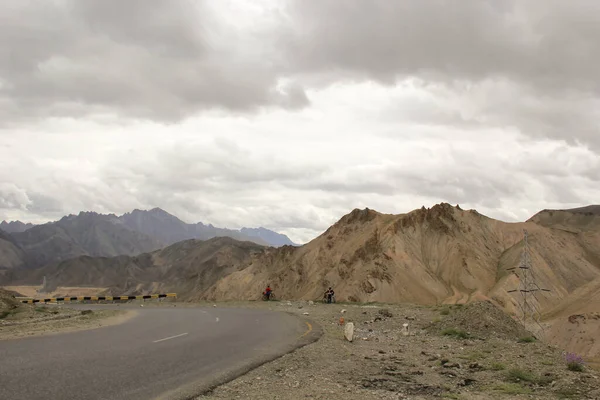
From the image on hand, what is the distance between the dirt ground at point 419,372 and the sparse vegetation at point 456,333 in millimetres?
48

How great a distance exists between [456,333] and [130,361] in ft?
43.2

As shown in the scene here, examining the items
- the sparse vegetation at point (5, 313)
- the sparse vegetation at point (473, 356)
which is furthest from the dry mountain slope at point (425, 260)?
the sparse vegetation at point (473, 356)

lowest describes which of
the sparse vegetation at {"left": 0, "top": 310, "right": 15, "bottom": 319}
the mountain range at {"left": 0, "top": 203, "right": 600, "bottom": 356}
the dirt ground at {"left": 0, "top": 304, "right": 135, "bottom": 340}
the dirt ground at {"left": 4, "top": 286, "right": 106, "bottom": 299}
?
the dirt ground at {"left": 4, "top": 286, "right": 106, "bottom": 299}

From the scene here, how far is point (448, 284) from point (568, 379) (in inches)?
2379

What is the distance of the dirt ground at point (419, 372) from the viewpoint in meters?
10.1

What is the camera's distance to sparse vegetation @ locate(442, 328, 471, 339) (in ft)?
65.4

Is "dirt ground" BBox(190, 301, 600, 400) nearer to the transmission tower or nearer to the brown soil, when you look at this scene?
the brown soil

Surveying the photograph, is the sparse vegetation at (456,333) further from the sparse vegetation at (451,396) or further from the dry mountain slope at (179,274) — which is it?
the dry mountain slope at (179,274)

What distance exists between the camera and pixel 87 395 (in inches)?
336

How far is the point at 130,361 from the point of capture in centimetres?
1167

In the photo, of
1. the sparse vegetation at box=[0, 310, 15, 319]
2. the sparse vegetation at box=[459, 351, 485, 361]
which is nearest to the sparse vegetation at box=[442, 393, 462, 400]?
the sparse vegetation at box=[459, 351, 485, 361]

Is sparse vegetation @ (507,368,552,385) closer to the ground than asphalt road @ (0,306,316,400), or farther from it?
closer to the ground

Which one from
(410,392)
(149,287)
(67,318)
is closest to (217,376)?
(410,392)

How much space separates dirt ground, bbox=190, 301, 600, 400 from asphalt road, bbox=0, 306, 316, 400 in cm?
76
